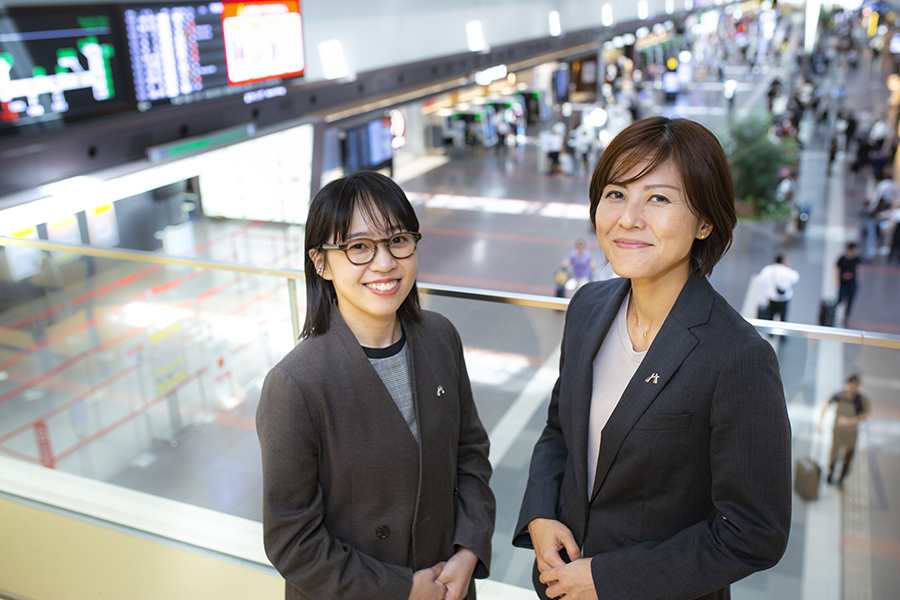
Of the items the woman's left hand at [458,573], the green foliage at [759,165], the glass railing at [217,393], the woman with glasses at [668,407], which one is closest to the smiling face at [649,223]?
the woman with glasses at [668,407]

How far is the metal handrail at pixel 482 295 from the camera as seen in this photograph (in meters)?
2.26

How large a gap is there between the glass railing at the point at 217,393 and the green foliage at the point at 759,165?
12589 mm

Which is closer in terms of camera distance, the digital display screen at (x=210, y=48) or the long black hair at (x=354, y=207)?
the long black hair at (x=354, y=207)

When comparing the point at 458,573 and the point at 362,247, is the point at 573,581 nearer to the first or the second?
the point at 458,573

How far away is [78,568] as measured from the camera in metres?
3.23

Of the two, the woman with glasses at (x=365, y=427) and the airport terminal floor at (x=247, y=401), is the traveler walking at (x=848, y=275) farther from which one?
the woman with glasses at (x=365, y=427)

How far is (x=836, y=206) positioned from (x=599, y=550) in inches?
637

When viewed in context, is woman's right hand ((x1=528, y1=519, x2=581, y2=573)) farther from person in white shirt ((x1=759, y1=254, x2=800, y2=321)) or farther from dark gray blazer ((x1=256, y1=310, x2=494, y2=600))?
person in white shirt ((x1=759, y1=254, x2=800, y2=321))

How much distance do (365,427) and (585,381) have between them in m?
0.54

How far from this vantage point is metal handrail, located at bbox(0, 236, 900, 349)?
226 centimetres

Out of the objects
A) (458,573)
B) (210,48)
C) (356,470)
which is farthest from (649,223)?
(210,48)

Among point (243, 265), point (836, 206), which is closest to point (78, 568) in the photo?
point (243, 265)

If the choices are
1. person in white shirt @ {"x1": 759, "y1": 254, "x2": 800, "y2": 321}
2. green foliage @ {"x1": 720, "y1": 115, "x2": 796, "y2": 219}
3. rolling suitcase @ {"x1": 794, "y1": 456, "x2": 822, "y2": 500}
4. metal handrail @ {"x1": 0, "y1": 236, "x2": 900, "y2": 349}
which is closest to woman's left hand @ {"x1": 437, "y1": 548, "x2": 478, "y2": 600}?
metal handrail @ {"x1": 0, "y1": 236, "x2": 900, "y2": 349}

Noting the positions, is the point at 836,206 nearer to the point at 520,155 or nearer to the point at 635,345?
the point at 520,155
